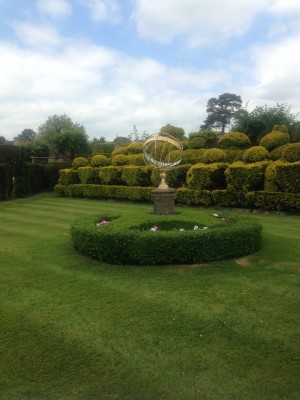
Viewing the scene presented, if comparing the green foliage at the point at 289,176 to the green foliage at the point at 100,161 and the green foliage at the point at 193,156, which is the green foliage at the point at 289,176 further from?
the green foliage at the point at 100,161

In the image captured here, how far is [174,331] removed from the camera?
204 inches

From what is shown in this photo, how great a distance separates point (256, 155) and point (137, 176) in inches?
282

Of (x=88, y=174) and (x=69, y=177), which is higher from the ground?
(x=88, y=174)

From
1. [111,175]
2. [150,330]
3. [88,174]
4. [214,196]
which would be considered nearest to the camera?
→ [150,330]

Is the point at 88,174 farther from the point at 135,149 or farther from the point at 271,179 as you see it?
the point at 271,179

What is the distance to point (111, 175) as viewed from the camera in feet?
78.2

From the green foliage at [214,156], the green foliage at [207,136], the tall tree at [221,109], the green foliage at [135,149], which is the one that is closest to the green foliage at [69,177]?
the green foliage at [135,149]

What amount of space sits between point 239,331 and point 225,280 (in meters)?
2.01

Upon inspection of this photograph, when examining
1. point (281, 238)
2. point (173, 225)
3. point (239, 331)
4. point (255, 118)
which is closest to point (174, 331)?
point (239, 331)

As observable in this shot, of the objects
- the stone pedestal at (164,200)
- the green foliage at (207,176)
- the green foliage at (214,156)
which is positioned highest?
the green foliage at (214,156)

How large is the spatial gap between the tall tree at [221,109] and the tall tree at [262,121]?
34.9 m

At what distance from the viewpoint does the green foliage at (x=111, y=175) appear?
23670 millimetres

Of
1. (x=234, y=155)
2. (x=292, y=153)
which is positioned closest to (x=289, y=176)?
(x=292, y=153)

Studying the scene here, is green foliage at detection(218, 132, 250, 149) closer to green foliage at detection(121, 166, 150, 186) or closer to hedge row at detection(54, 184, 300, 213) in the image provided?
hedge row at detection(54, 184, 300, 213)
